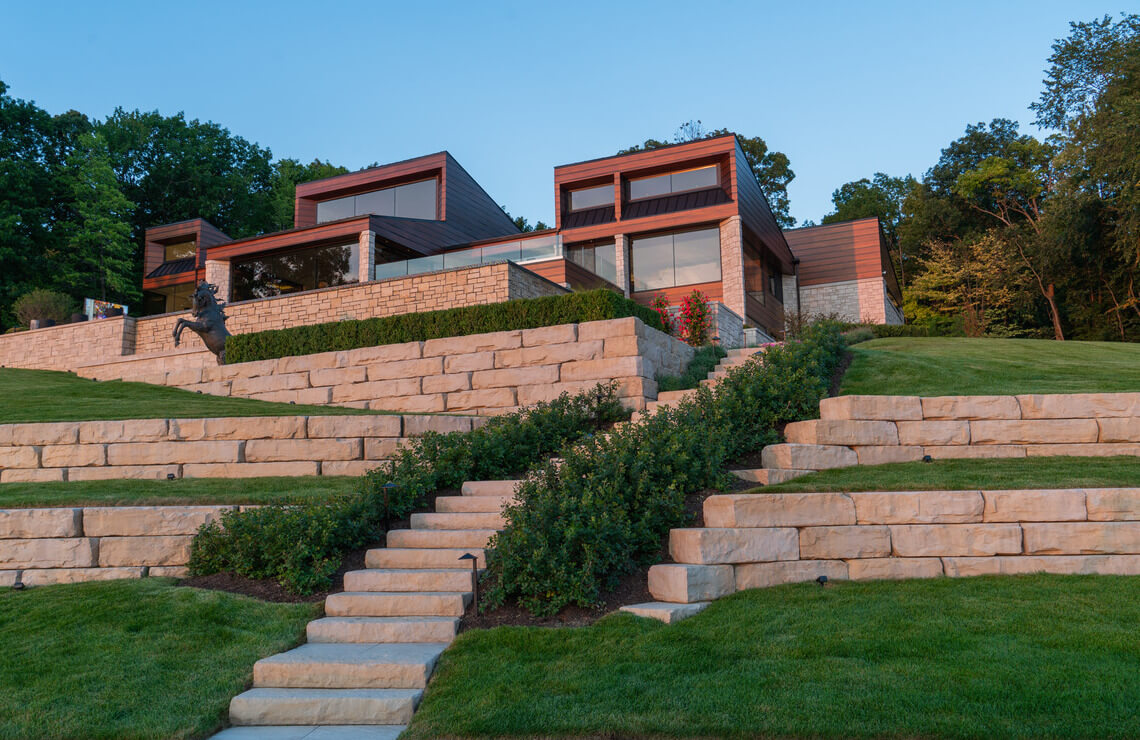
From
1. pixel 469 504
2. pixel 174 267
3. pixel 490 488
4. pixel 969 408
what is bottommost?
pixel 469 504

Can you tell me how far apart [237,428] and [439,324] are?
12.8 ft

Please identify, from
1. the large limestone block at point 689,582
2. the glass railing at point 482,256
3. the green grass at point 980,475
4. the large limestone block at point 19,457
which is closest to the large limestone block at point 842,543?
the green grass at point 980,475

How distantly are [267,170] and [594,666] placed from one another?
45955 millimetres

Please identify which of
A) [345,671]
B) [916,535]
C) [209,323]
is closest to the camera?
[345,671]

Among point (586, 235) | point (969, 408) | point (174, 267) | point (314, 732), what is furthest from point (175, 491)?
point (174, 267)

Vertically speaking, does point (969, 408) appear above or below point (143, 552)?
above

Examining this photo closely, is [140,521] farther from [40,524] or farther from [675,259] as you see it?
[675,259]

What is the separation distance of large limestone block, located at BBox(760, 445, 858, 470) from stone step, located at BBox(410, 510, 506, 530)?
2560mm

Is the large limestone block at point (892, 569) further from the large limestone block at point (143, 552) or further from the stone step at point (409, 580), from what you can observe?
the large limestone block at point (143, 552)

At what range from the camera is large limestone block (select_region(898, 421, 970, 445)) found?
7.22 meters

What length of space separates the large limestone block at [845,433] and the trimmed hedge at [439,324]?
4.44 metres

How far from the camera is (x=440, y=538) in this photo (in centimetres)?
595

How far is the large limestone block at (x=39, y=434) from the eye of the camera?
884 centimetres

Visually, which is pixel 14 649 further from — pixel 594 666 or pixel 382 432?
pixel 382 432
